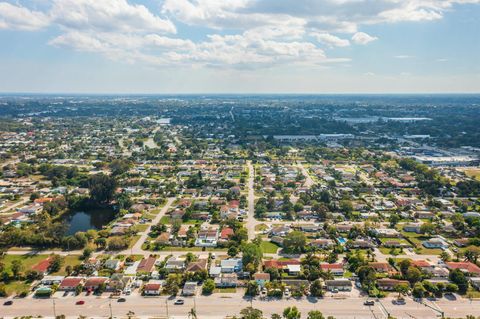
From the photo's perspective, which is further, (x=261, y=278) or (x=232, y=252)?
(x=232, y=252)

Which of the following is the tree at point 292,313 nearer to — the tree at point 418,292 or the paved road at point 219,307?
the paved road at point 219,307

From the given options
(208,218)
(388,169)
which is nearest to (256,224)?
(208,218)

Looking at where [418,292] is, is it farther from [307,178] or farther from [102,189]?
[102,189]

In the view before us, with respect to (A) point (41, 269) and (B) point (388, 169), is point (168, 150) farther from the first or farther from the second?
(A) point (41, 269)

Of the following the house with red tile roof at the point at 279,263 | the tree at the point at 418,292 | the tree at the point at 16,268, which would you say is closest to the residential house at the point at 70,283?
the tree at the point at 16,268

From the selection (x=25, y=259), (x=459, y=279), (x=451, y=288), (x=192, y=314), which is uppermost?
(x=459, y=279)

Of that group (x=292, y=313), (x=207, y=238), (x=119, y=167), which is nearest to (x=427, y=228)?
(x=292, y=313)
